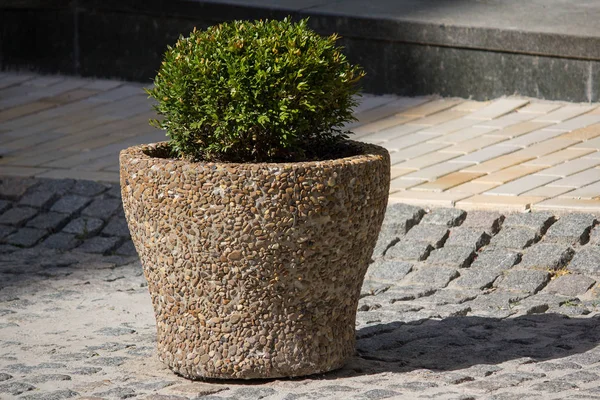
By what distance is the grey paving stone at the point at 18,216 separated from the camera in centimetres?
652

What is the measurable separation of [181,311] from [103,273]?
6.33 ft

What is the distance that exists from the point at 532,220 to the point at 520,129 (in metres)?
1.56

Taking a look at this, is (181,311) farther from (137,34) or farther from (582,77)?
(137,34)

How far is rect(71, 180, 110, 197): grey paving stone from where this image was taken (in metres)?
6.55

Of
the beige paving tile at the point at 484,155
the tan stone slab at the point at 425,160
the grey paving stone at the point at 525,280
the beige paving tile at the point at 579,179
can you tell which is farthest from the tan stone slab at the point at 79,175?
the beige paving tile at the point at 579,179

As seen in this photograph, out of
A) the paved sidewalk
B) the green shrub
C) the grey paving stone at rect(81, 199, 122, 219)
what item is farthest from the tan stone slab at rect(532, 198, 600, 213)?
the grey paving stone at rect(81, 199, 122, 219)

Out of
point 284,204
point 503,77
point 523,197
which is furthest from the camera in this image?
point 503,77

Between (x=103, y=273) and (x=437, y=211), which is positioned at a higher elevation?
(x=437, y=211)

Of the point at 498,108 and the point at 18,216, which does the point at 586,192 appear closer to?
the point at 498,108

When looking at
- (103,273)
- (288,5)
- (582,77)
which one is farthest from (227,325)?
(288,5)

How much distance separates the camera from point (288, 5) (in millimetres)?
8516

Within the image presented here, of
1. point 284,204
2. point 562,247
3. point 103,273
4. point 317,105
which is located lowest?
point 103,273

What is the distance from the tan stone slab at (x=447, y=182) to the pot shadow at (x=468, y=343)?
1.29m

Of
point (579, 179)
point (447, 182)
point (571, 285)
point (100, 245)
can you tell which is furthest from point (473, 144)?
point (100, 245)
